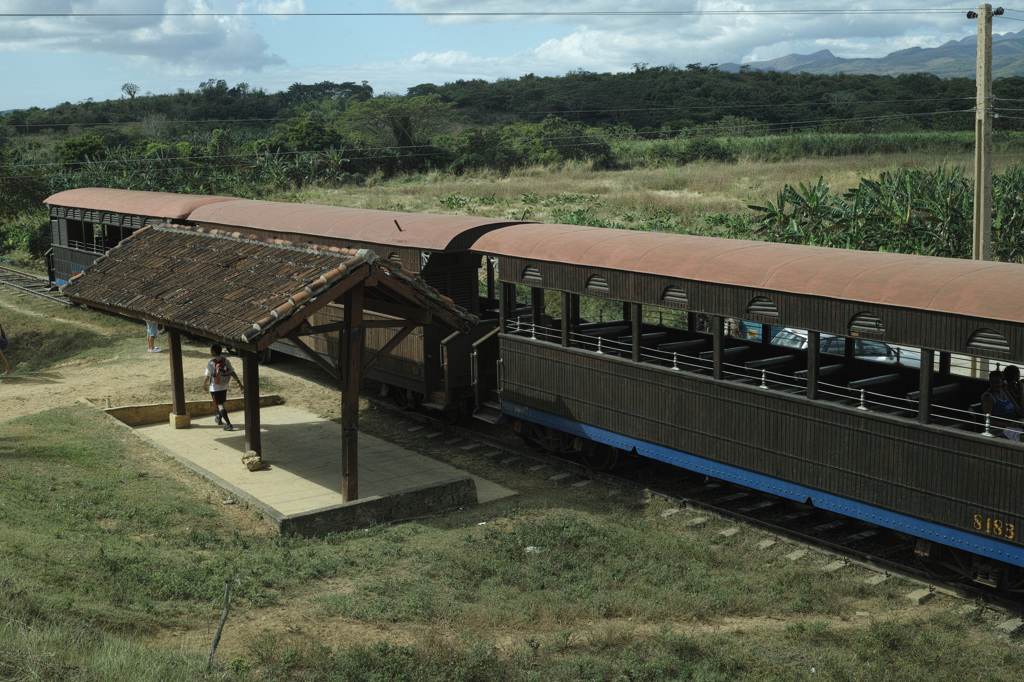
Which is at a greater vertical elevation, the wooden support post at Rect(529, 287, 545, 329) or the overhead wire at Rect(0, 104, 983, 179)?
the overhead wire at Rect(0, 104, 983, 179)

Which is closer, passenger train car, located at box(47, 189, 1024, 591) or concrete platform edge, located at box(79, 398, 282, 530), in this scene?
passenger train car, located at box(47, 189, 1024, 591)

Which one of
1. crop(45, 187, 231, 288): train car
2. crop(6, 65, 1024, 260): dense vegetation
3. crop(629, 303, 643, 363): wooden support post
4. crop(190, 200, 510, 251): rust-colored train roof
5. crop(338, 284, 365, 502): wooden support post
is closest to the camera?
crop(338, 284, 365, 502): wooden support post

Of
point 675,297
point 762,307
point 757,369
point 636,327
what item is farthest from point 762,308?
point 636,327

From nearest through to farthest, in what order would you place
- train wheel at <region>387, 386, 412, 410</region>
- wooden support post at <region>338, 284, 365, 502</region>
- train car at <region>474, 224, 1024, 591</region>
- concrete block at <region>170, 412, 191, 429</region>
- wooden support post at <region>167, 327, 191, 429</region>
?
train car at <region>474, 224, 1024, 591</region>, wooden support post at <region>338, 284, 365, 502</region>, wooden support post at <region>167, 327, 191, 429</region>, concrete block at <region>170, 412, 191, 429</region>, train wheel at <region>387, 386, 412, 410</region>

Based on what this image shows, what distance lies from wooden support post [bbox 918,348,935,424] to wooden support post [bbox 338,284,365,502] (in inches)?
237

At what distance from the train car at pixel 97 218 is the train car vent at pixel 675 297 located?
13673 millimetres

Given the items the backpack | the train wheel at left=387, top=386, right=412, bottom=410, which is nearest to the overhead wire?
the train wheel at left=387, top=386, right=412, bottom=410

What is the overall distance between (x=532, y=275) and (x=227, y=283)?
4003 mm

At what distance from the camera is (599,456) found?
Answer: 13.1m

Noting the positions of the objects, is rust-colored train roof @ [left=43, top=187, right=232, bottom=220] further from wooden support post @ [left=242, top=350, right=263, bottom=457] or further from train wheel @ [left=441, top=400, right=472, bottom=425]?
wooden support post @ [left=242, top=350, right=263, bottom=457]

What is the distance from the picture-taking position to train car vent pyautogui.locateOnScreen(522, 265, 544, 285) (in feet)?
42.2

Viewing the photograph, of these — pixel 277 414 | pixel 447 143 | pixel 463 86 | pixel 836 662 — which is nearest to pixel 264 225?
pixel 277 414

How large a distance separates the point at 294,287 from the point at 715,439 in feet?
16.8

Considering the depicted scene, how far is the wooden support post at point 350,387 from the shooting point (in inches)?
436
